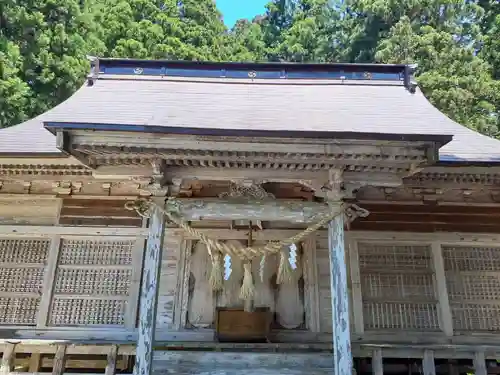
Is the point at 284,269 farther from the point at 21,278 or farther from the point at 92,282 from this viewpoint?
the point at 21,278

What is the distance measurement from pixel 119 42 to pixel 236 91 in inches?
491

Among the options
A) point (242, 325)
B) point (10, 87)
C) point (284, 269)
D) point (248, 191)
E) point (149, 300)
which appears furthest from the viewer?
point (10, 87)

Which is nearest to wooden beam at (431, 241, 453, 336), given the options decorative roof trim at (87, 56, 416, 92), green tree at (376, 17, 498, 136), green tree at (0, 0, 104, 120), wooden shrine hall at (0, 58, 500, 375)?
wooden shrine hall at (0, 58, 500, 375)

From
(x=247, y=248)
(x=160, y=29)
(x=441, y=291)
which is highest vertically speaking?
(x=160, y=29)

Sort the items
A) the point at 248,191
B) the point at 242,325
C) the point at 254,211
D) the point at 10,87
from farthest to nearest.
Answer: the point at 10,87 < the point at 242,325 < the point at 248,191 < the point at 254,211

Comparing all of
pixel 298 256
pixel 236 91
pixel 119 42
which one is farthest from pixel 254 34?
pixel 298 256

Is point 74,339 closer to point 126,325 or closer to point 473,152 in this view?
point 126,325

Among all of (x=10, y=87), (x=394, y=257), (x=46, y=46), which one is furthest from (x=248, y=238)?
(x=46, y=46)

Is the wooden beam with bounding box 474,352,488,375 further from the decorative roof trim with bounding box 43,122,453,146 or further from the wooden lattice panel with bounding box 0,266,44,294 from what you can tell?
the wooden lattice panel with bounding box 0,266,44,294

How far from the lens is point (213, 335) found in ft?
22.4

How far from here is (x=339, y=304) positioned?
541 centimetres

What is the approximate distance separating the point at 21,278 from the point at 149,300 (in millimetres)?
2890

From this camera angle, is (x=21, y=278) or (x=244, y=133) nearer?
(x=244, y=133)

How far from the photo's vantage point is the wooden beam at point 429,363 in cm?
579
